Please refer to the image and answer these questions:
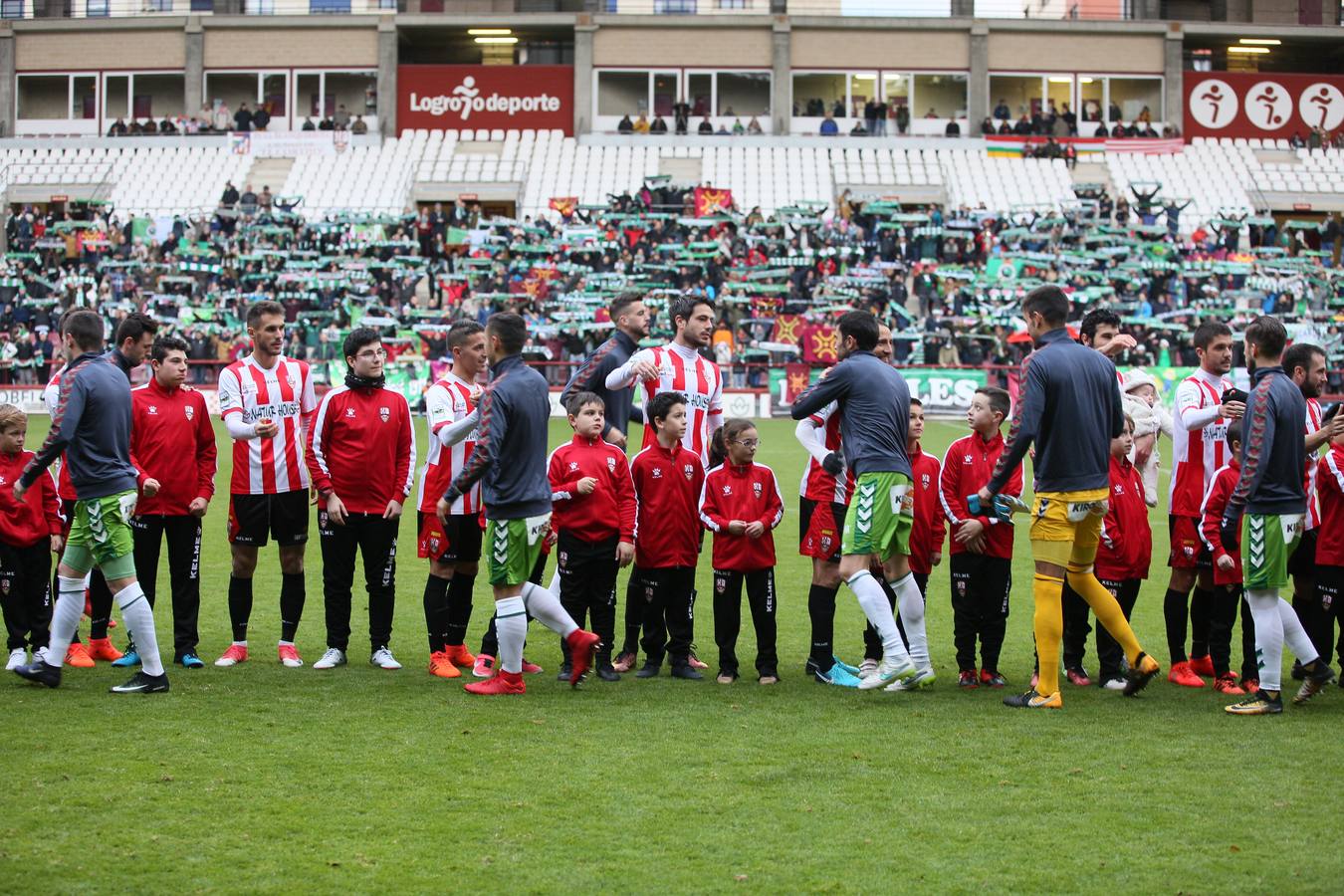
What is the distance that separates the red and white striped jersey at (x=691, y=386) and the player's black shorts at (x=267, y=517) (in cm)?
208

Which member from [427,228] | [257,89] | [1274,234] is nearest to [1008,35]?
[1274,234]

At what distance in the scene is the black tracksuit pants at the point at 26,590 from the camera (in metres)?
8.14

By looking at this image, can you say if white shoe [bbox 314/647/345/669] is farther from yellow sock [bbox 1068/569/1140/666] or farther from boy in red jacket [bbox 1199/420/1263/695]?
boy in red jacket [bbox 1199/420/1263/695]

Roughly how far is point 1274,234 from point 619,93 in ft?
69.3

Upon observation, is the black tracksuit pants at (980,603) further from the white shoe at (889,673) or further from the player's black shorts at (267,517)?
the player's black shorts at (267,517)

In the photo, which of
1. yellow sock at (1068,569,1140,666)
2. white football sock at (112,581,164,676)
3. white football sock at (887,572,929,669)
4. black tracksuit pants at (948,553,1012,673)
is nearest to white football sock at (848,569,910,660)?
white football sock at (887,572,929,669)

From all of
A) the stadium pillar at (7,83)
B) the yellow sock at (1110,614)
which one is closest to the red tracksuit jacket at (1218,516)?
the yellow sock at (1110,614)

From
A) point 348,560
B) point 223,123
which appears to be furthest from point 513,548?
point 223,123

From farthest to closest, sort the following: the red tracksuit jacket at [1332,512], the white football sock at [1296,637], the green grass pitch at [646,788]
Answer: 1. the red tracksuit jacket at [1332,512]
2. the white football sock at [1296,637]
3. the green grass pitch at [646,788]

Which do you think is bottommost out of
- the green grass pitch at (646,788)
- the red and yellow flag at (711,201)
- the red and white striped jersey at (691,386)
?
the green grass pitch at (646,788)

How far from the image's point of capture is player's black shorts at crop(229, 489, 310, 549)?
338 inches

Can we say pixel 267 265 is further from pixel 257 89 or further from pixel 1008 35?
pixel 1008 35

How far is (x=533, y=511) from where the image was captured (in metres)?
7.67

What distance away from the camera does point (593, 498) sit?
8289 millimetres
